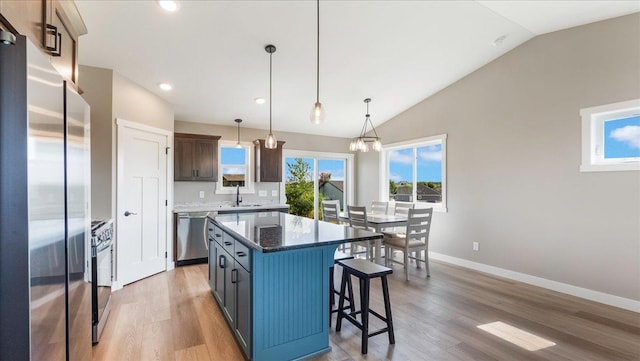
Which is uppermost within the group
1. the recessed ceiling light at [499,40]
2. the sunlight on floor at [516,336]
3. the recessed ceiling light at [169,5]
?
the recessed ceiling light at [499,40]

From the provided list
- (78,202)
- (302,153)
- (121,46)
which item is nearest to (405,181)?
(302,153)

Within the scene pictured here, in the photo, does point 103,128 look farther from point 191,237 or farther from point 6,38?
point 6,38

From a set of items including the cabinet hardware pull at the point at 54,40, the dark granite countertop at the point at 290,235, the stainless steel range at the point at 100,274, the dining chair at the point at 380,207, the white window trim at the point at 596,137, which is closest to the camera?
the cabinet hardware pull at the point at 54,40

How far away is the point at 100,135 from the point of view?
3.44 meters

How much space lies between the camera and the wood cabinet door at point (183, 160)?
15.7ft

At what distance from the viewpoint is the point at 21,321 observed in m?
0.90

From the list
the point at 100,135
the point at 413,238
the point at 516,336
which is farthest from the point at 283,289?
the point at 100,135

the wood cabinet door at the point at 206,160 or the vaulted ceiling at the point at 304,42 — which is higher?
the vaulted ceiling at the point at 304,42

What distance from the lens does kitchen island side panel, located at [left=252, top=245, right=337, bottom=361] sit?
1962 mm

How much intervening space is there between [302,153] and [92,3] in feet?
13.8

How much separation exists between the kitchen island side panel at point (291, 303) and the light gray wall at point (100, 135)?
102 inches

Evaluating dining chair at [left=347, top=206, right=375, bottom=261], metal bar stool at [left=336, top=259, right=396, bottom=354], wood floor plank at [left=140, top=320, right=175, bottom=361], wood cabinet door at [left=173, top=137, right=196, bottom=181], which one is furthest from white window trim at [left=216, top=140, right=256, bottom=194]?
metal bar stool at [left=336, top=259, right=396, bottom=354]

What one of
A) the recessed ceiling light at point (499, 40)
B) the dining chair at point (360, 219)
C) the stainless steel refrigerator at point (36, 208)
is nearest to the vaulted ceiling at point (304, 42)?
the recessed ceiling light at point (499, 40)

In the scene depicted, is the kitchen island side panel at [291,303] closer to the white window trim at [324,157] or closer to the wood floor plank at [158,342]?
the wood floor plank at [158,342]
